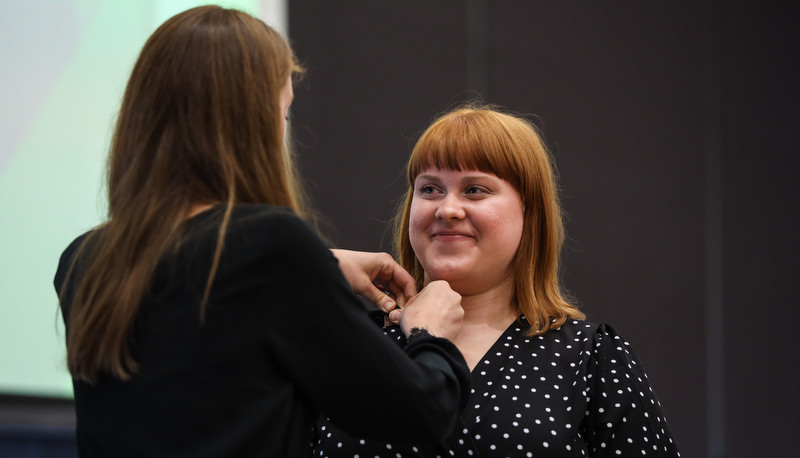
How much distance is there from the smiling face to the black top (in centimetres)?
63

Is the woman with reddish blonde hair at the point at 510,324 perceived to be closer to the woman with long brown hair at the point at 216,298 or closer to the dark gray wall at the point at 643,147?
the woman with long brown hair at the point at 216,298

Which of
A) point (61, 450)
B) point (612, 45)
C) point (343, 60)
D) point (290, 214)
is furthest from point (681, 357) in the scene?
point (290, 214)

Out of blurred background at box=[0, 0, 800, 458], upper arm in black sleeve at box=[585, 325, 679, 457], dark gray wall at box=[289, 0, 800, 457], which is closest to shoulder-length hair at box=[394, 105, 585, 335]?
upper arm in black sleeve at box=[585, 325, 679, 457]

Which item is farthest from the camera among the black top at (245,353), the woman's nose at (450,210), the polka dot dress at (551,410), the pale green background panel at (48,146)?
the pale green background panel at (48,146)

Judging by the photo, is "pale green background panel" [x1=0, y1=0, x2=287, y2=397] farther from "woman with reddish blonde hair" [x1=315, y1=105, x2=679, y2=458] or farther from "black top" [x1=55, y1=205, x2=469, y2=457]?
"black top" [x1=55, y1=205, x2=469, y2=457]

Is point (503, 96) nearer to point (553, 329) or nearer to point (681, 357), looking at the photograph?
point (681, 357)

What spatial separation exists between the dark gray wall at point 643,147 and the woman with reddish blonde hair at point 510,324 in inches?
64.0

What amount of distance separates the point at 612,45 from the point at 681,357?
1420 mm

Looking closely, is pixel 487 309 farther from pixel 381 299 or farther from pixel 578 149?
pixel 578 149

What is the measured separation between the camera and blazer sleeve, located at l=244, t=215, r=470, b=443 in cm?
108

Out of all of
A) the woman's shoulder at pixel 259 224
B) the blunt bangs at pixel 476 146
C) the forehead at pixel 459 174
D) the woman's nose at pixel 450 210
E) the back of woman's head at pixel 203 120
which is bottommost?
the woman's nose at pixel 450 210

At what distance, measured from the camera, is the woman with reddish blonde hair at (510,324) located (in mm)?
1595

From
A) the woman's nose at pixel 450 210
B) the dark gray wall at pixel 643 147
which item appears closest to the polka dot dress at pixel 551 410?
the woman's nose at pixel 450 210

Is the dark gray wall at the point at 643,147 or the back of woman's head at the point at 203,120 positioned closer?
the back of woman's head at the point at 203,120
